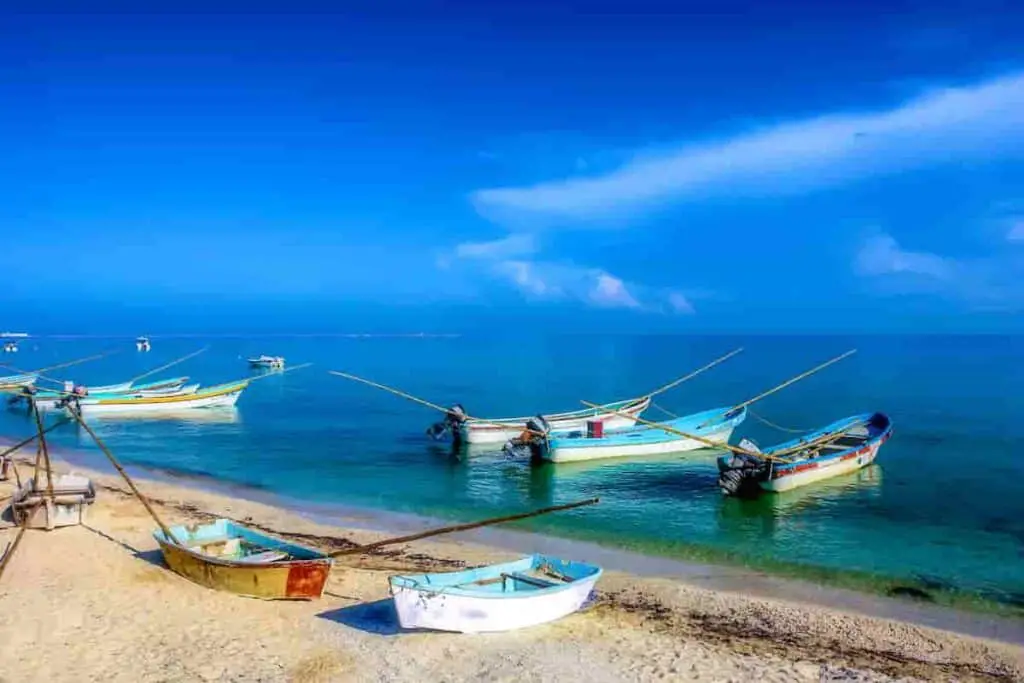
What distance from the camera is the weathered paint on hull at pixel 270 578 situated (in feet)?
45.7

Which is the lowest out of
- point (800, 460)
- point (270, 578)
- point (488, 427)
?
point (270, 578)

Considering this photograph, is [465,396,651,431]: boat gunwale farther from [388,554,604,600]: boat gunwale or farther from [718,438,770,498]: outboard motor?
[388,554,604,600]: boat gunwale

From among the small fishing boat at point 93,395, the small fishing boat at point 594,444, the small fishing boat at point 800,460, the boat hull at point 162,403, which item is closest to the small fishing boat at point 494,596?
the small fishing boat at point 800,460

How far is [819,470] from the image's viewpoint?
26453 mm

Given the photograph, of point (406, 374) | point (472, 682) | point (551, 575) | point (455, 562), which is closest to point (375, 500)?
point (455, 562)

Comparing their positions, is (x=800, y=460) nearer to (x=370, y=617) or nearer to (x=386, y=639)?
(x=370, y=617)

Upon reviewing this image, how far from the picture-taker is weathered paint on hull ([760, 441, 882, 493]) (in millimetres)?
25000

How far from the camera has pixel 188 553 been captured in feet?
49.0

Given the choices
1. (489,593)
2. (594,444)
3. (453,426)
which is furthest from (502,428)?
(489,593)

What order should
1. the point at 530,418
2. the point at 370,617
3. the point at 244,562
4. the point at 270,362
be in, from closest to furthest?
the point at 370,617 → the point at 244,562 → the point at 530,418 → the point at 270,362

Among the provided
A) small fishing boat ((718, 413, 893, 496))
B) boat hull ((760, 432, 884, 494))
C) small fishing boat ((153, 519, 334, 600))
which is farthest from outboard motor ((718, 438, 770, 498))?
small fishing boat ((153, 519, 334, 600))

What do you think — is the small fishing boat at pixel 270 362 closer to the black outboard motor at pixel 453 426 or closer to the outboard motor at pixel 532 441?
the black outboard motor at pixel 453 426

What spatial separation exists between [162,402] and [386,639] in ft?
124

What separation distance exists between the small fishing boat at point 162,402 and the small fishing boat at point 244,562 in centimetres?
3094
